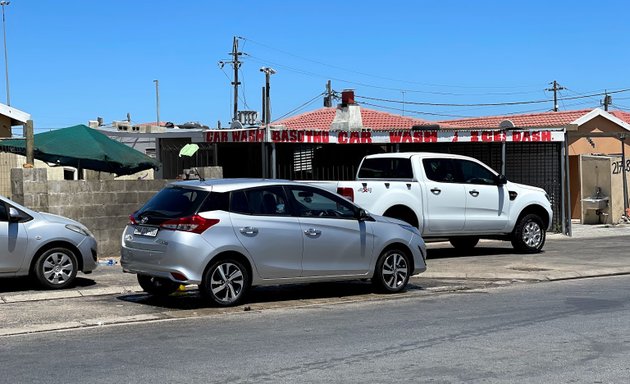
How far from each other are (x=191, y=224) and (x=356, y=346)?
120 inches

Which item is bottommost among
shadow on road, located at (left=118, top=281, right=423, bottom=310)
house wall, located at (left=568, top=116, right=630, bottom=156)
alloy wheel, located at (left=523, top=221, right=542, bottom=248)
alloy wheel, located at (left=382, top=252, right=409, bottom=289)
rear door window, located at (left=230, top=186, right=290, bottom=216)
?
shadow on road, located at (left=118, top=281, right=423, bottom=310)

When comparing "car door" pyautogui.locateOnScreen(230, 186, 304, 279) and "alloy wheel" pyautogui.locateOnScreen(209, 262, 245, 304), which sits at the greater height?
"car door" pyautogui.locateOnScreen(230, 186, 304, 279)

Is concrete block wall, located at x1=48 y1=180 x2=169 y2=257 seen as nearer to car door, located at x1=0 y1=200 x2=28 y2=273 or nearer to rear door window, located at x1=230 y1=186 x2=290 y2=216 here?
car door, located at x1=0 y1=200 x2=28 y2=273

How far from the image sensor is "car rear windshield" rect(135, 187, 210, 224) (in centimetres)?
1097

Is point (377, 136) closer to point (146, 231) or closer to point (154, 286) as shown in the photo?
point (154, 286)

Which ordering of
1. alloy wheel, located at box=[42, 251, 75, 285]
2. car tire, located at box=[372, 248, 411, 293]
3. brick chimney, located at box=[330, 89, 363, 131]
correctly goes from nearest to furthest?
car tire, located at box=[372, 248, 411, 293]
alloy wheel, located at box=[42, 251, 75, 285]
brick chimney, located at box=[330, 89, 363, 131]

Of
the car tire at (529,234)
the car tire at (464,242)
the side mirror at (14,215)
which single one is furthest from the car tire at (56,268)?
the car tire at (529,234)

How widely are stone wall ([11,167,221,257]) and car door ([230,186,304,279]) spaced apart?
6.26m

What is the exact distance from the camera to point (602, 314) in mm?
10664

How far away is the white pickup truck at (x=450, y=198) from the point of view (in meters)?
16.5

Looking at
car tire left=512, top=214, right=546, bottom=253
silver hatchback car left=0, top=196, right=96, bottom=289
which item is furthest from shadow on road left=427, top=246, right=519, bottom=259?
silver hatchback car left=0, top=196, right=96, bottom=289

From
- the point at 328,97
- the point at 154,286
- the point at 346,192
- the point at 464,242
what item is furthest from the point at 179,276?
the point at 328,97

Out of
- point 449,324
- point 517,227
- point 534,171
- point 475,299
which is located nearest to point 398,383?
point 449,324

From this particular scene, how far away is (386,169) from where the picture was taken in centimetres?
1745
